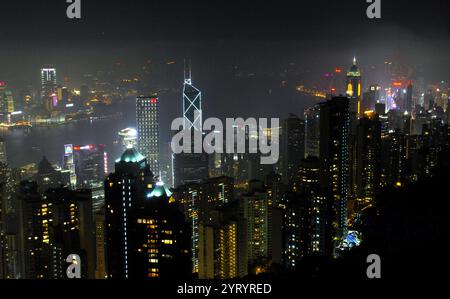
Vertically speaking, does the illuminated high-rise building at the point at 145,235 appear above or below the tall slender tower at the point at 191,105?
below

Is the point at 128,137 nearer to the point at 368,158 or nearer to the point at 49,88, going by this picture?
the point at 49,88

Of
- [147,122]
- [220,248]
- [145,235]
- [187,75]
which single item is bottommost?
[220,248]

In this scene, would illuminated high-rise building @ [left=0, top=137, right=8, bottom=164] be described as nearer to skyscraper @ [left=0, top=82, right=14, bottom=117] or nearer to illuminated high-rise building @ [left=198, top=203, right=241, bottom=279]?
skyscraper @ [left=0, top=82, right=14, bottom=117]

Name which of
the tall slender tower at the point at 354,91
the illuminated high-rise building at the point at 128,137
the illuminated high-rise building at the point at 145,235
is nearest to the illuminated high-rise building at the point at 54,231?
the illuminated high-rise building at the point at 145,235

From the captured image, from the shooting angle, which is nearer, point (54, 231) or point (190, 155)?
point (54, 231)

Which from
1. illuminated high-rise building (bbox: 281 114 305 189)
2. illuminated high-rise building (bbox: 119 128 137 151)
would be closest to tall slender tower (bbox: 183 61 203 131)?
illuminated high-rise building (bbox: 119 128 137 151)

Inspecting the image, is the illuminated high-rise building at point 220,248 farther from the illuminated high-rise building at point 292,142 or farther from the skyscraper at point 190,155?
the illuminated high-rise building at point 292,142

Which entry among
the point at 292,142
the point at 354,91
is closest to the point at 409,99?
the point at 354,91

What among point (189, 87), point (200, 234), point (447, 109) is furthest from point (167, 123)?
point (447, 109)
